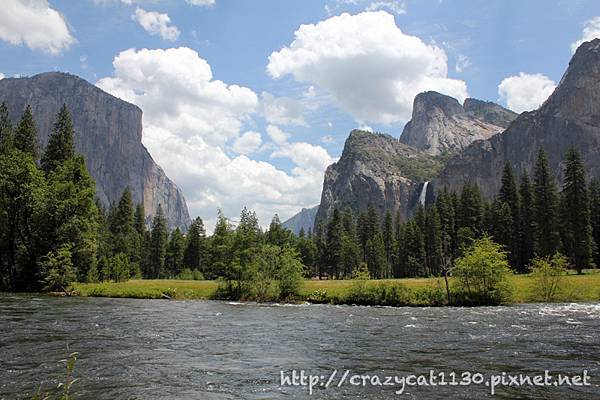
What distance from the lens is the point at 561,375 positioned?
13.8m

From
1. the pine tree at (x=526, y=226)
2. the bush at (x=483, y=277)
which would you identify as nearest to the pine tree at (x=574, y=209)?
the pine tree at (x=526, y=226)

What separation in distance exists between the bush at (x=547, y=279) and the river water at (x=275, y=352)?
12.9m

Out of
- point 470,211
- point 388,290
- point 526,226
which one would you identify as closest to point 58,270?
point 388,290

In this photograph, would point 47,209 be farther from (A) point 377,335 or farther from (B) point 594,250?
(B) point 594,250

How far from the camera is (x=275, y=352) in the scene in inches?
715

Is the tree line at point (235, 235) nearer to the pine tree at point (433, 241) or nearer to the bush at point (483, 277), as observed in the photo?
the pine tree at point (433, 241)

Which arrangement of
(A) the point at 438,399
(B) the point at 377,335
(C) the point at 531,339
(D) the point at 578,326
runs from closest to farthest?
(A) the point at 438,399, (C) the point at 531,339, (B) the point at 377,335, (D) the point at 578,326

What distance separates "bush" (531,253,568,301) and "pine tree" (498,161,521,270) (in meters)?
37.6

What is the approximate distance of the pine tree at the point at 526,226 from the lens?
81.2 metres

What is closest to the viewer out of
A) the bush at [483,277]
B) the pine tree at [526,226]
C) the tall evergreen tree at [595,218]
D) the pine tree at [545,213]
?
the bush at [483,277]

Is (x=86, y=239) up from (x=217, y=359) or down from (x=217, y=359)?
up

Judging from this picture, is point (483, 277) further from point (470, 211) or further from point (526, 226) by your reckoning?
point (470, 211)

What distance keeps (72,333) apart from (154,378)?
1005 centimetres

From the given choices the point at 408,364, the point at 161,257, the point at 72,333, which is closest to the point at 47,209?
the point at 72,333
